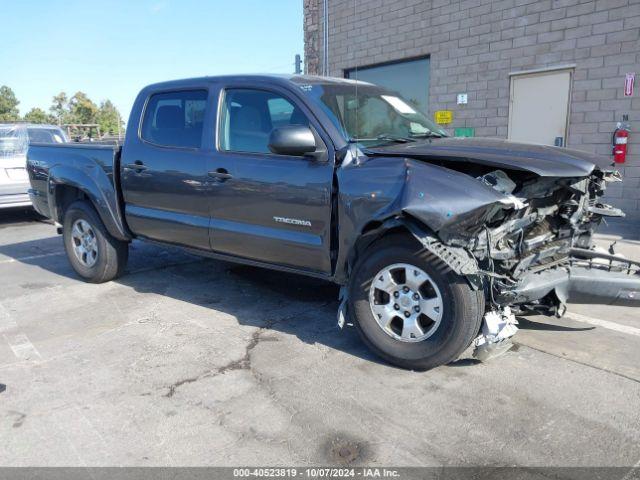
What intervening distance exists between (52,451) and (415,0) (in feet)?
36.2

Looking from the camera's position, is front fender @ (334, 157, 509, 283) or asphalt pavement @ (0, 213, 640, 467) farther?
front fender @ (334, 157, 509, 283)

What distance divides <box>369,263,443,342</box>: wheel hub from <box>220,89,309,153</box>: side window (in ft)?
4.55

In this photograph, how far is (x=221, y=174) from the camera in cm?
429

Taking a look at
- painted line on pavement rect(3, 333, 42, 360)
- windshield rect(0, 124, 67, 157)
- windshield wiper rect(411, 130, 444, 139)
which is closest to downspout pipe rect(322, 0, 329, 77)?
windshield rect(0, 124, 67, 157)

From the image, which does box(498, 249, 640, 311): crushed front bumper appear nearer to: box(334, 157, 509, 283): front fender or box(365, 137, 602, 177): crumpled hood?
box(334, 157, 509, 283): front fender

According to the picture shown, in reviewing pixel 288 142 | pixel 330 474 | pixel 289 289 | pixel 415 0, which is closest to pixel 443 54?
pixel 415 0

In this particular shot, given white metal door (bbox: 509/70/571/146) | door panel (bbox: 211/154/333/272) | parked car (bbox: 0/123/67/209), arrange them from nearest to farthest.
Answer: door panel (bbox: 211/154/333/272) < white metal door (bbox: 509/70/571/146) < parked car (bbox: 0/123/67/209)

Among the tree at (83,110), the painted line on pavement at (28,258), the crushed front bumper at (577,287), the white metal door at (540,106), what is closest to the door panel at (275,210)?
the crushed front bumper at (577,287)

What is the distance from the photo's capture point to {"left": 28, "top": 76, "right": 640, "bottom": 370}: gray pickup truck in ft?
10.6

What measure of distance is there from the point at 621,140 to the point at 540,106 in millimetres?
1592

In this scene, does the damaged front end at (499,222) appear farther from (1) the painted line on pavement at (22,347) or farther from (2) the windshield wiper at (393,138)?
(1) the painted line on pavement at (22,347)

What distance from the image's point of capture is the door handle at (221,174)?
4.25 m

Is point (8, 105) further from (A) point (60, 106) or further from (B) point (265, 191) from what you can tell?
(B) point (265, 191)

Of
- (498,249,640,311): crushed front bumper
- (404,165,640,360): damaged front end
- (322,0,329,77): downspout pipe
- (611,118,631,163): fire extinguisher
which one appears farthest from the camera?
(322,0,329,77): downspout pipe
